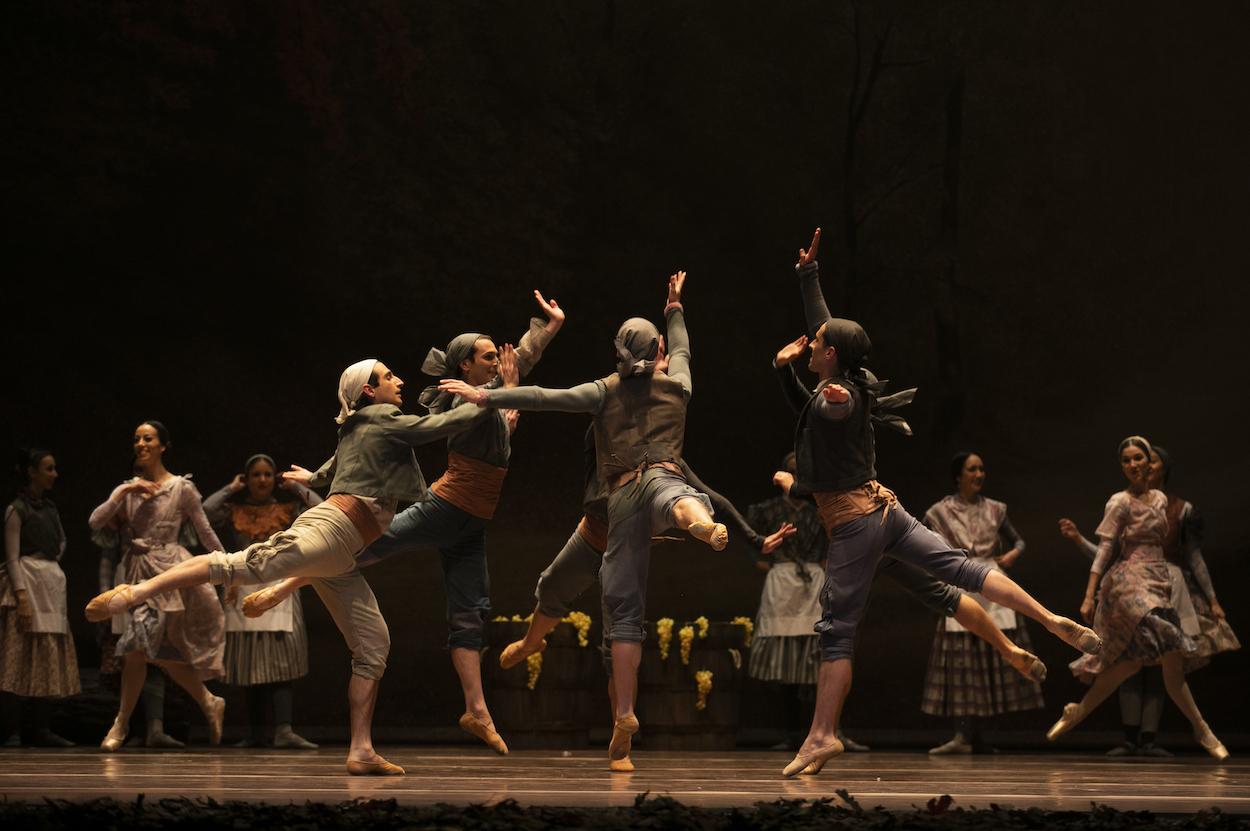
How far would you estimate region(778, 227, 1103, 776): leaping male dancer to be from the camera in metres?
5.45

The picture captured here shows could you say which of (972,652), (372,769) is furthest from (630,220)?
(372,769)

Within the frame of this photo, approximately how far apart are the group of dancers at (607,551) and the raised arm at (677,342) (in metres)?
0.01

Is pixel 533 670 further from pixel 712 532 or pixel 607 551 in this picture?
pixel 712 532

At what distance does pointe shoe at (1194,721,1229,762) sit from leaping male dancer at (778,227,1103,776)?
7.32 ft

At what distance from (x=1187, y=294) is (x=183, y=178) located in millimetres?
6364

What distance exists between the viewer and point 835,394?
17.9 feet

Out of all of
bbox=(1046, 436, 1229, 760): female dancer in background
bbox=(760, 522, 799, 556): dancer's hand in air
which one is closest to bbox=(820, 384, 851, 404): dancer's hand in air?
bbox=(760, 522, 799, 556): dancer's hand in air

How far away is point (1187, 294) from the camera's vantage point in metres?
9.61

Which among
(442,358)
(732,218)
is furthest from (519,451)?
(442,358)

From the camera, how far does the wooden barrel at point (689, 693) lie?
7973mm

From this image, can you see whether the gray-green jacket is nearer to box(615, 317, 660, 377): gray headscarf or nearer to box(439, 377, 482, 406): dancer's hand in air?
box(439, 377, 482, 406): dancer's hand in air

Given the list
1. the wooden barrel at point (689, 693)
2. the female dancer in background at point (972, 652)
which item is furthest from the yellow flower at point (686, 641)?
the female dancer in background at point (972, 652)

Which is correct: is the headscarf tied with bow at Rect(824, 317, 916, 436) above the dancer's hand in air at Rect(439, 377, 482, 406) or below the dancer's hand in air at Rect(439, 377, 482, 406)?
above

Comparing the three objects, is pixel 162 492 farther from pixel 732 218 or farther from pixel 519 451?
pixel 732 218
